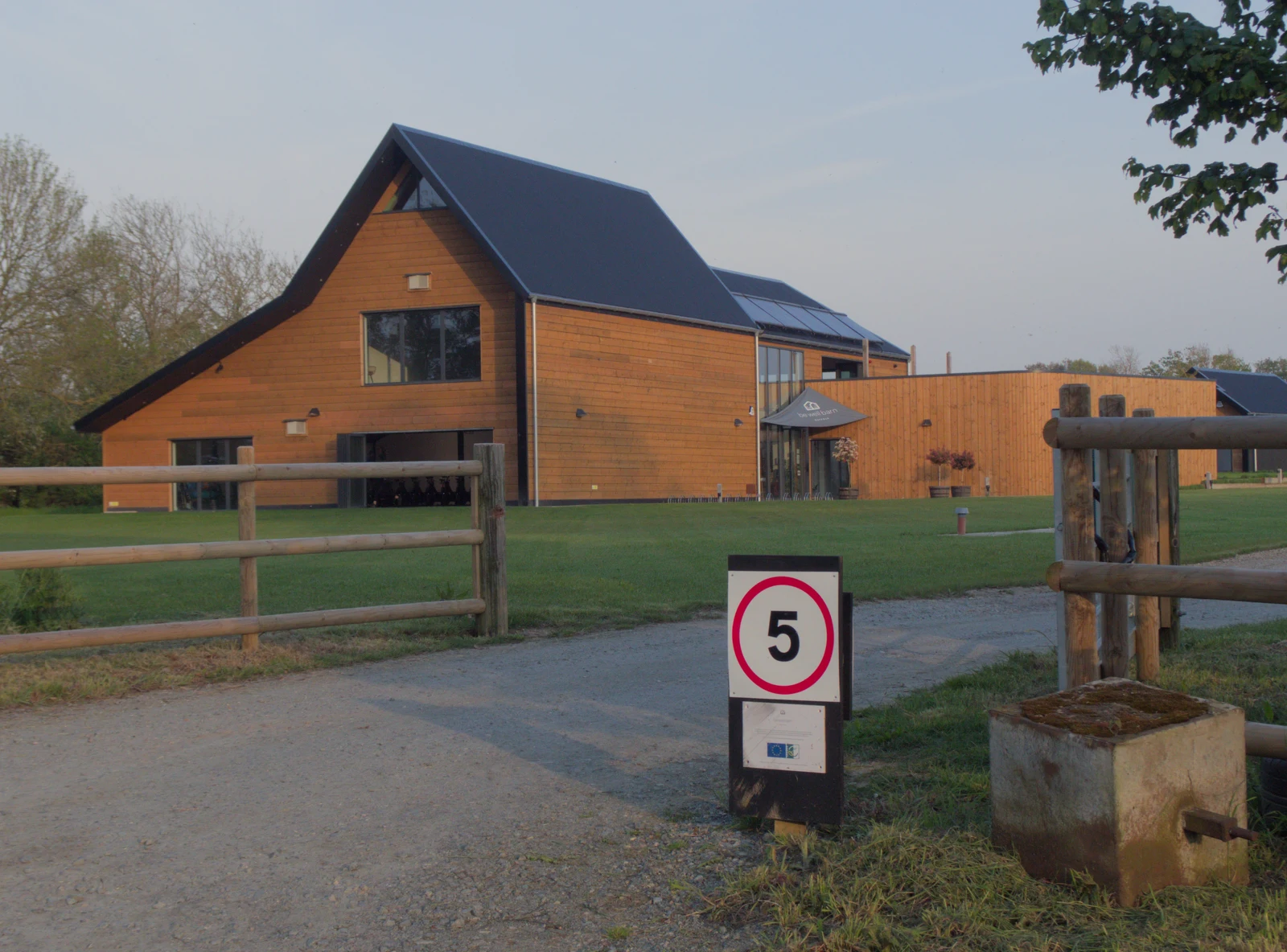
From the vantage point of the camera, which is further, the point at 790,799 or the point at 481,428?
the point at 481,428

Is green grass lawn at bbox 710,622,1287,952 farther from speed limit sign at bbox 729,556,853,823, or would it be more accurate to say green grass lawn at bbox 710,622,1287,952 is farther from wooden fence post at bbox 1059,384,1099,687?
wooden fence post at bbox 1059,384,1099,687

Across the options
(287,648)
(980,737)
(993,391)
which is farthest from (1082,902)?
(993,391)

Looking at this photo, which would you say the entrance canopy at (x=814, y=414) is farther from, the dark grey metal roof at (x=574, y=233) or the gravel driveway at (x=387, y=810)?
the gravel driveway at (x=387, y=810)

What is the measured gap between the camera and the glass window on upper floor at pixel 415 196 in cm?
3091

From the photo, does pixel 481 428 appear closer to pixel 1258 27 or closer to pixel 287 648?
pixel 287 648

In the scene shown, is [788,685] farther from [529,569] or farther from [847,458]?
[847,458]

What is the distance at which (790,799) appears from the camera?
4109mm

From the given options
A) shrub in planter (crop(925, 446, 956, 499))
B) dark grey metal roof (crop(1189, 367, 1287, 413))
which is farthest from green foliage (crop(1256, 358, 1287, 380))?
shrub in planter (crop(925, 446, 956, 499))

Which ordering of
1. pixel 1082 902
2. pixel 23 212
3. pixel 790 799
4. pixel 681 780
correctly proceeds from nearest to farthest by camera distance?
pixel 1082 902 < pixel 790 799 < pixel 681 780 < pixel 23 212

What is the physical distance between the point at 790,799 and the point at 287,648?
5.18 metres

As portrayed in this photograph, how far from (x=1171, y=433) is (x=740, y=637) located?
5.60ft

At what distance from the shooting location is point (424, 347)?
3125 cm

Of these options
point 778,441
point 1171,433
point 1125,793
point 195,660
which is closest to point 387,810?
point 1125,793

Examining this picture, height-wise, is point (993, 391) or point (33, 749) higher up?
point (993, 391)
